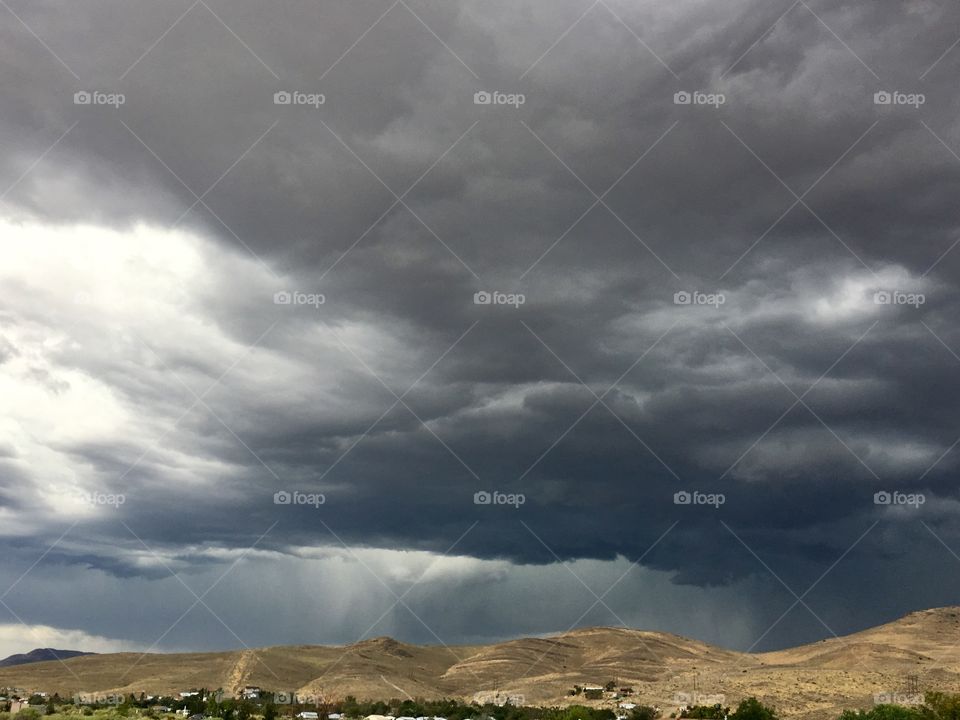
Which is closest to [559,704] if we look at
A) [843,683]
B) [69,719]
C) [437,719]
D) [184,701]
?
[437,719]

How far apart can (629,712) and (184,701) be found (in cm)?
9055

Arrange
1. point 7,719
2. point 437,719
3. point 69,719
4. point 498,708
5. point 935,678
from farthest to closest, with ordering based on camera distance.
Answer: point 935,678 → point 498,708 → point 437,719 → point 69,719 → point 7,719

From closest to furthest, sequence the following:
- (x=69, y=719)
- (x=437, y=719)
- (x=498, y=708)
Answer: (x=69, y=719) < (x=437, y=719) < (x=498, y=708)

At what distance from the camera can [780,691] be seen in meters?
184

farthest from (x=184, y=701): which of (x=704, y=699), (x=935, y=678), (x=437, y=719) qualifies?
(x=935, y=678)

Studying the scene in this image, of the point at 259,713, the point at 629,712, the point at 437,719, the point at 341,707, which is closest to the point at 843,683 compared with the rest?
the point at 629,712

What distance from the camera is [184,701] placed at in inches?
7023

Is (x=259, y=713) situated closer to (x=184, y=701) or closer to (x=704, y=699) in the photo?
(x=184, y=701)

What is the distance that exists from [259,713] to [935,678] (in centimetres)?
14228

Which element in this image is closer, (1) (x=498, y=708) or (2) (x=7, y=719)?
(2) (x=7, y=719)

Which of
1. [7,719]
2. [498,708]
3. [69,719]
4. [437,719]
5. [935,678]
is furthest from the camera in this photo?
[935,678]

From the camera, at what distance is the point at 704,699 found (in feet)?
600

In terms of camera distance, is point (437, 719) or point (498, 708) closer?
point (437, 719)

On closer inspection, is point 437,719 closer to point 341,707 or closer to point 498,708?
point 498,708
